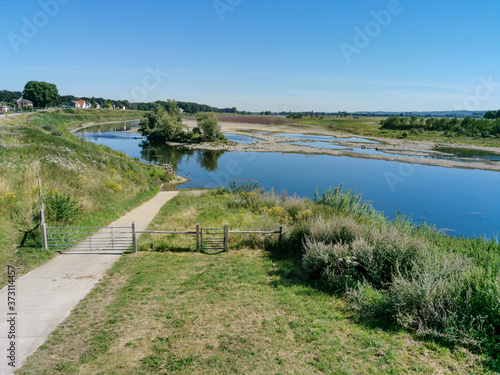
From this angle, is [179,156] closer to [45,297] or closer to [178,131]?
[178,131]

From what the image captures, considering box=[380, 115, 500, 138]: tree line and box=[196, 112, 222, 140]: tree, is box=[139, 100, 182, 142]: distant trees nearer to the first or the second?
box=[196, 112, 222, 140]: tree

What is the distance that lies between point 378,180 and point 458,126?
7827cm

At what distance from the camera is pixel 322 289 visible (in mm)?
8859

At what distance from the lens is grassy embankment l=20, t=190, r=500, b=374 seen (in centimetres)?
571

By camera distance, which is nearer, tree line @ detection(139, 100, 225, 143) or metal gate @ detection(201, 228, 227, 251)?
metal gate @ detection(201, 228, 227, 251)

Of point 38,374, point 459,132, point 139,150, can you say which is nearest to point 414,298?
point 38,374

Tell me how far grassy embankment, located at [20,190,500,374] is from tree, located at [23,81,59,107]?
13444 cm

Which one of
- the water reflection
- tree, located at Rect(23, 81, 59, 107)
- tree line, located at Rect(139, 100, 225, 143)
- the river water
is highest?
tree, located at Rect(23, 81, 59, 107)

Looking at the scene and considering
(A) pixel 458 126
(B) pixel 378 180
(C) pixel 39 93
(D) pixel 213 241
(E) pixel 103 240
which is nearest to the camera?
(E) pixel 103 240

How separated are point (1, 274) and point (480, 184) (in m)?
45.9

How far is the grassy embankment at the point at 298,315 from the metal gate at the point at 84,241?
1780 mm

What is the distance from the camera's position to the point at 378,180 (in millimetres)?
38938

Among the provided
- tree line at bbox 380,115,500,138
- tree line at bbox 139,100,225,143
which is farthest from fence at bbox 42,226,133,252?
tree line at bbox 380,115,500,138


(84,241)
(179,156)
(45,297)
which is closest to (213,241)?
(84,241)
